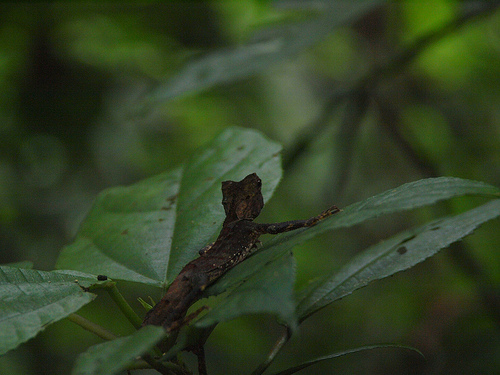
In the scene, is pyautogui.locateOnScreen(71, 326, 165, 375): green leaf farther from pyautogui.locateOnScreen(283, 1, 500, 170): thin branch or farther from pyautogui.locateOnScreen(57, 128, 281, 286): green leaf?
pyautogui.locateOnScreen(283, 1, 500, 170): thin branch

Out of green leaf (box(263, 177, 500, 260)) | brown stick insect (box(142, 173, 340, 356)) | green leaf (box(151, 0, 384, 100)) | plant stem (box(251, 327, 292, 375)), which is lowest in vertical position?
plant stem (box(251, 327, 292, 375))

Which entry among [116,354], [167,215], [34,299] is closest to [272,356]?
[116,354]

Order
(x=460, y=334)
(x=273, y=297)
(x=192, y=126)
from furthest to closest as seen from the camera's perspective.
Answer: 1. (x=192, y=126)
2. (x=460, y=334)
3. (x=273, y=297)

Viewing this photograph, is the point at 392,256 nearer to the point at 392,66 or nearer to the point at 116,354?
the point at 116,354

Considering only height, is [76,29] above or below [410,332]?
above

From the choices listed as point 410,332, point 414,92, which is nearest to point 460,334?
point 410,332

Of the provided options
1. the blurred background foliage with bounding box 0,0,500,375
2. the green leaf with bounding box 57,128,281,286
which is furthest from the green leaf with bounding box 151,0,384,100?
the green leaf with bounding box 57,128,281,286

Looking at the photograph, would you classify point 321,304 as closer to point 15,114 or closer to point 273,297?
point 273,297
